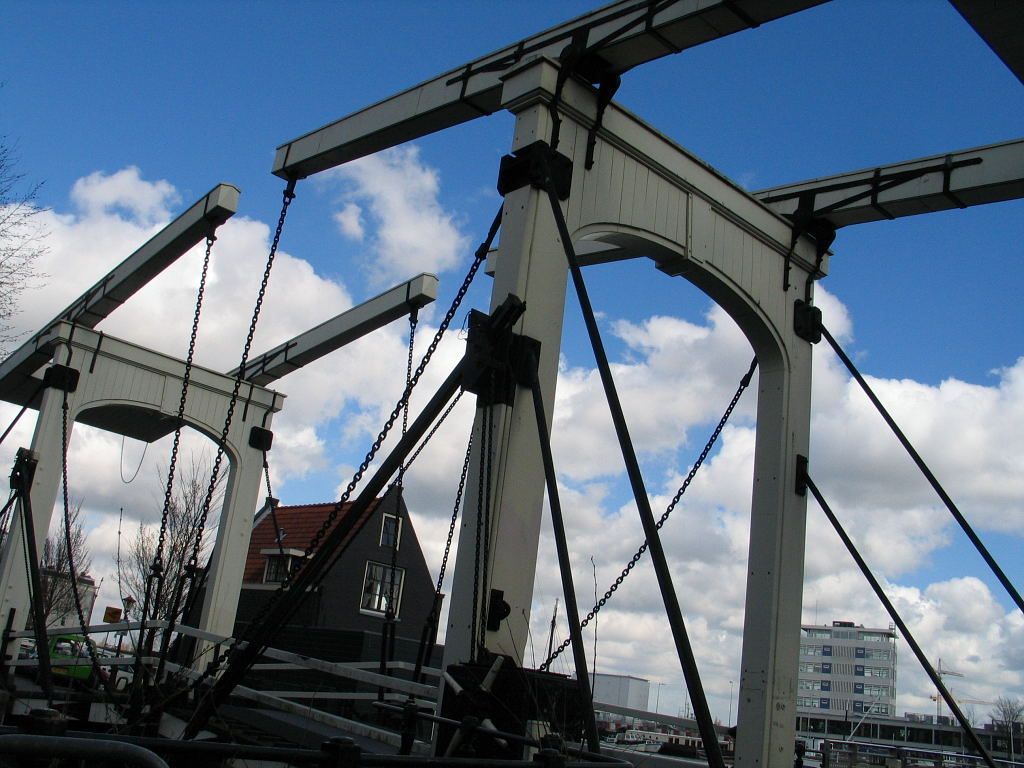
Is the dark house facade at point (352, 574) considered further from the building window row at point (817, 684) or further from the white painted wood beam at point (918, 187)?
the building window row at point (817, 684)

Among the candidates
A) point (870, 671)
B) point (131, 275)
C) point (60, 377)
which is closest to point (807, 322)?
point (131, 275)

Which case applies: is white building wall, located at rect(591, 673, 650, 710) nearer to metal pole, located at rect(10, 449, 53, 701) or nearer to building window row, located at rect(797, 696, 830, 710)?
metal pole, located at rect(10, 449, 53, 701)

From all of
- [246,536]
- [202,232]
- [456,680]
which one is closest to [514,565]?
[456,680]

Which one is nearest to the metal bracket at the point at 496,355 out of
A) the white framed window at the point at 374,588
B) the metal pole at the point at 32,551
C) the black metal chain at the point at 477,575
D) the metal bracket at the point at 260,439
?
the black metal chain at the point at 477,575

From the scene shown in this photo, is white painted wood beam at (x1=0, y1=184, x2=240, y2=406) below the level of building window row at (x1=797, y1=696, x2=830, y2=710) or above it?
above

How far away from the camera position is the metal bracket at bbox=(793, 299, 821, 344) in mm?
6586

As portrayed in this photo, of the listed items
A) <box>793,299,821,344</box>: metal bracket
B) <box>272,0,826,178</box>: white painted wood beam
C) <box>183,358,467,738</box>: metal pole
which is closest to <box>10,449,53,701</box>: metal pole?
<box>183,358,467,738</box>: metal pole

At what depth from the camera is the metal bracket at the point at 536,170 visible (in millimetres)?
A: 4965

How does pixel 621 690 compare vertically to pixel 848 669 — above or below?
below

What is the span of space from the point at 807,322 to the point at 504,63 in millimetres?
2795

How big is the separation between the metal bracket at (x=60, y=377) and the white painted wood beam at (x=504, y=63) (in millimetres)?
4086

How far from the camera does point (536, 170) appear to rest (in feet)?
16.3

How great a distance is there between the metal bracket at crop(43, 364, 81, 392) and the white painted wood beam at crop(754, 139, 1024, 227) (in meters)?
7.69

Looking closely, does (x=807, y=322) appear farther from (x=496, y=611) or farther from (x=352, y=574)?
(x=352, y=574)
